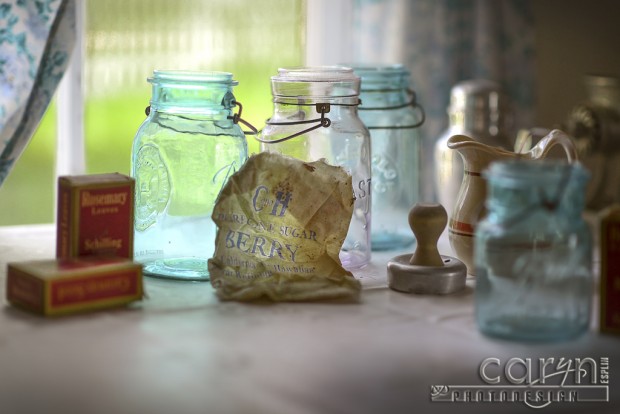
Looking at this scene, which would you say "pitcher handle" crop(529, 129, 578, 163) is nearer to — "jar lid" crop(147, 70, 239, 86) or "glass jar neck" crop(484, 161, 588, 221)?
"glass jar neck" crop(484, 161, 588, 221)

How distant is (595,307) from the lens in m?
1.07

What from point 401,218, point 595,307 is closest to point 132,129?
point 401,218

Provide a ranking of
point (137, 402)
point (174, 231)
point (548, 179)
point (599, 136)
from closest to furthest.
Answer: point (137, 402) → point (548, 179) → point (174, 231) → point (599, 136)

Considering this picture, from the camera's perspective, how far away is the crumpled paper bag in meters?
1.18

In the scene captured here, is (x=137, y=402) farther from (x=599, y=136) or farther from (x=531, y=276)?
(x=599, y=136)

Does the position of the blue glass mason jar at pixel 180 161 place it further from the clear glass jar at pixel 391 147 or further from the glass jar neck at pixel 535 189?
the glass jar neck at pixel 535 189

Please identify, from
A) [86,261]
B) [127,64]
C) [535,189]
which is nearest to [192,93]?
[86,261]

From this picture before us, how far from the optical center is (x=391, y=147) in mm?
1520

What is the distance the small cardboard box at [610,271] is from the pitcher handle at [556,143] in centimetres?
22

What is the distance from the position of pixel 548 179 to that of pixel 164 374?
16.3 inches

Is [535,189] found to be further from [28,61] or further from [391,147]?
[28,61]

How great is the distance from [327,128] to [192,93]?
0.61 feet

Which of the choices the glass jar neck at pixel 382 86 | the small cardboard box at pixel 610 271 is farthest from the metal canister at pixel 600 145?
the small cardboard box at pixel 610 271

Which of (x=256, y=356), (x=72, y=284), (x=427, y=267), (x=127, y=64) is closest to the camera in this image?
(x=256, y=356)
